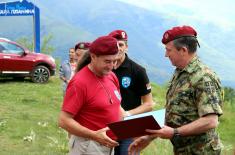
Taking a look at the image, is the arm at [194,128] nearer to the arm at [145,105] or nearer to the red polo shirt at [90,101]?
the red polo shirt at [90,101]

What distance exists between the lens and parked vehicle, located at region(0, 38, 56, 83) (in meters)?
17.8

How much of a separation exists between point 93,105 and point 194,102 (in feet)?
2.50

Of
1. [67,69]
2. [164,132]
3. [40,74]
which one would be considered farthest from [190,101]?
[40,74]

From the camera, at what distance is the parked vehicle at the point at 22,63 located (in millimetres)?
17750

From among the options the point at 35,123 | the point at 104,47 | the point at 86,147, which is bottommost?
the point at 35,123

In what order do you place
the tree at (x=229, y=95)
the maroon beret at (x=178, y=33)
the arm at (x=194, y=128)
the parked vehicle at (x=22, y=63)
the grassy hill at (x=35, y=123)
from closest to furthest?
the arm at (x=194, y=128) < the maroon beret at (x=178, y=33) < the grassy hill at (x=35, y=123) < the parked vehicle at (x=22, y=63) < the tree at (x=229, y=95)

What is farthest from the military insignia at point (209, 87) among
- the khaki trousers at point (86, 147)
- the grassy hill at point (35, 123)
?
the grassy hill at point (35, 123)

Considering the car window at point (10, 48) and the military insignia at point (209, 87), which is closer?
the military insignia at point (209, 87)

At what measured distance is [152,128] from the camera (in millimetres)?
3746

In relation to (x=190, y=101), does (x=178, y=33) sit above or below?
above

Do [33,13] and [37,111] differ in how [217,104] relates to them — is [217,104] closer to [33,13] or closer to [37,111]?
[37,111]

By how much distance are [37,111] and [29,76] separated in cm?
570

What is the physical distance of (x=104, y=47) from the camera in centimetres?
386

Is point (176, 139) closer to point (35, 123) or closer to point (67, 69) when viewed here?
point (67, 69)
